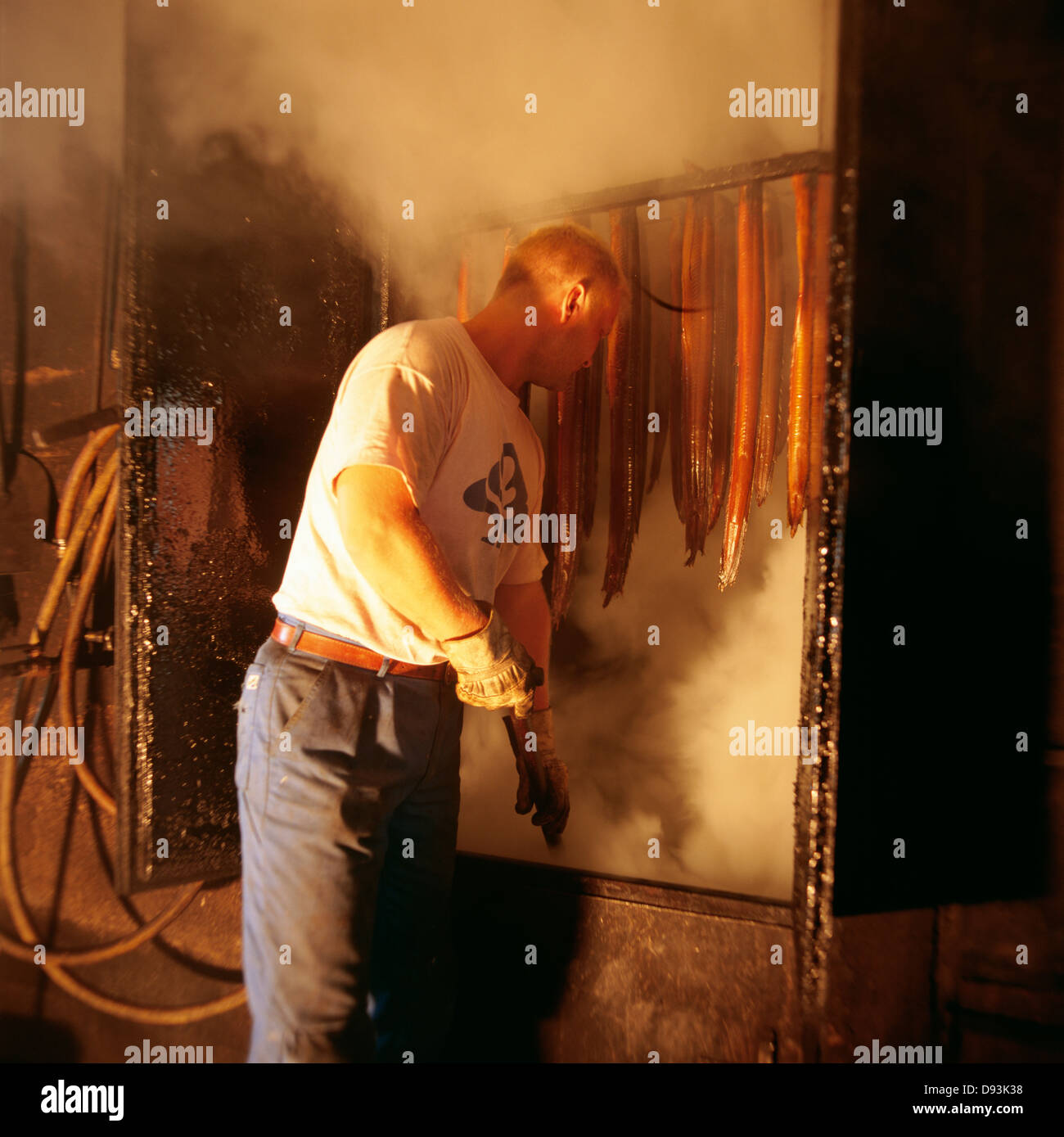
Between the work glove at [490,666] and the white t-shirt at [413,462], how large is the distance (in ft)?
0.28

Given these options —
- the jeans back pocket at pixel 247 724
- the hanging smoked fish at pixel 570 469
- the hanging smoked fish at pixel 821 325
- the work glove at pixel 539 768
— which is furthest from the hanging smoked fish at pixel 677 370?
the jeans back pocket at pixel 247 724

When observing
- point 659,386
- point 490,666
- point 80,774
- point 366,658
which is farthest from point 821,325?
point 80,774

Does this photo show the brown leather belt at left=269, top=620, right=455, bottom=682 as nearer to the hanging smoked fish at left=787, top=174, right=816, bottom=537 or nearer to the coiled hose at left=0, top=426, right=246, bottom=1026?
the coiled hose at left=0, top=426, right=246, bottom=1026

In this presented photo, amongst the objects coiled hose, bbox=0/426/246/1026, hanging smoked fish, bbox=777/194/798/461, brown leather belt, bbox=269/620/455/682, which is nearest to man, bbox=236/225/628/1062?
brown leather belt, bbox=269/620/455/682

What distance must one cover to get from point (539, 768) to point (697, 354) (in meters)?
1.27

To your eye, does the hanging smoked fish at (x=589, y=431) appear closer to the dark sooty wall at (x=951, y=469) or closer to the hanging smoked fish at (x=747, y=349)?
the hanging smoked fish at (x=747, y=349)

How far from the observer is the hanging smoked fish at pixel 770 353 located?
1.86 metres

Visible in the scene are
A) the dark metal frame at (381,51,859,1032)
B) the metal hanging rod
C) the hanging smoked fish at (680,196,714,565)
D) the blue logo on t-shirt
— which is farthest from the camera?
the hanging smoked fish at (680,196,714,565)

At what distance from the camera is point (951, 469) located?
157 cm

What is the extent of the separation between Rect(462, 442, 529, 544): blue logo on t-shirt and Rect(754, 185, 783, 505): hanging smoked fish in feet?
2.24

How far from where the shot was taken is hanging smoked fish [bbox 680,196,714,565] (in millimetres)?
1904

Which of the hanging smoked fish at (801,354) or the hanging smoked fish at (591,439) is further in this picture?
the hanging smoked fish at (591,439)
